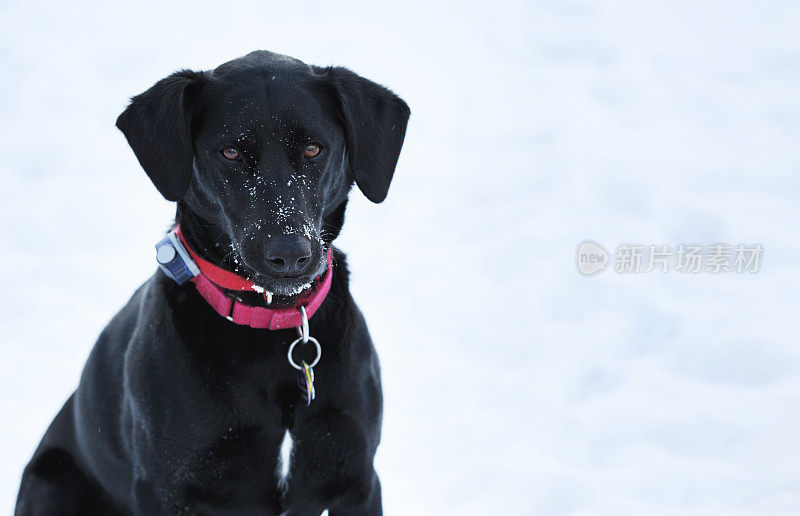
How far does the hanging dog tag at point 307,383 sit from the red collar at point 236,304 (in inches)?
4.9

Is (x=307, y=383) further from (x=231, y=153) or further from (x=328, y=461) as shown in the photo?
(x=231, y=153)

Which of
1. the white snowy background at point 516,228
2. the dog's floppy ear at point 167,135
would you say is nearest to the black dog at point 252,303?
the dog's floppy ear at point 167,135

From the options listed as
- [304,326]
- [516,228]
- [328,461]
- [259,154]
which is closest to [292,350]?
[304,326]

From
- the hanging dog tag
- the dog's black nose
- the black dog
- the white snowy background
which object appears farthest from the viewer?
the white snowy background

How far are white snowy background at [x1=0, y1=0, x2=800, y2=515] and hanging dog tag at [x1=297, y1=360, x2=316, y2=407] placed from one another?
46.0 inches

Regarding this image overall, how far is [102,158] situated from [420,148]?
2.05 m

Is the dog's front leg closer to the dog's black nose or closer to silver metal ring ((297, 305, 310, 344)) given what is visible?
silver metal ring ((297, 305, 310, 344))

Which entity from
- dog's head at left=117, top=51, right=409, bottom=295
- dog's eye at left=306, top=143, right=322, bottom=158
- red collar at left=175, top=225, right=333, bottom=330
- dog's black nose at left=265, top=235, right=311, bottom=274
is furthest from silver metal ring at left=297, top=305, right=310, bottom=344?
dog's eye at left=306, top=143, right=322, bottom=158

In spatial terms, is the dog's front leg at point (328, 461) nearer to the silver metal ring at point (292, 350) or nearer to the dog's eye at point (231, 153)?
the silver metal ring at point (292, 350)

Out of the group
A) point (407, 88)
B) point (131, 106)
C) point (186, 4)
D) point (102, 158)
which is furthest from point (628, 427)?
point (186, 4)

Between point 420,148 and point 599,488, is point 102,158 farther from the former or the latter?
point 599,488

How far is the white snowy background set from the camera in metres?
3.79

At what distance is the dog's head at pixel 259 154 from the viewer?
2.30m

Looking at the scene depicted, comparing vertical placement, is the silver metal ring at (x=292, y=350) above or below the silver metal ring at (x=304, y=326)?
below
